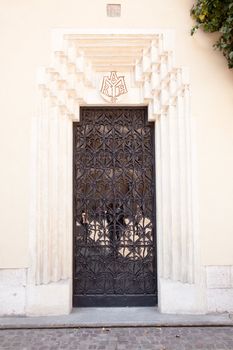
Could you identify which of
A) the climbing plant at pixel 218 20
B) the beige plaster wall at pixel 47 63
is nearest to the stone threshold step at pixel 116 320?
the beige plaster wall at pixel 47 63

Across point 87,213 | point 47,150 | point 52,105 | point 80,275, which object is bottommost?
point 80,275

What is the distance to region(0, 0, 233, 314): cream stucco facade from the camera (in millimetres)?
4500

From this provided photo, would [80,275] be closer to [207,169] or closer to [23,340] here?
[23,340]

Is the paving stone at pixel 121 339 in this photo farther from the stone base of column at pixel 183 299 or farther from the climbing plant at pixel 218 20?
the climbing plant at pixel 218 20

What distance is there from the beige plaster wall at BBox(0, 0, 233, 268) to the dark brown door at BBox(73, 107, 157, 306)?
79cm

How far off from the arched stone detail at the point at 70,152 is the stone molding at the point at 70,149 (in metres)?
0.01

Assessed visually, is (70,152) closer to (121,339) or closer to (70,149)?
(70,149)

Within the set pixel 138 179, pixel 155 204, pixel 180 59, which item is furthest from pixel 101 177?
pixel 180 59

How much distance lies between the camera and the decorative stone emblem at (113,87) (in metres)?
4.93

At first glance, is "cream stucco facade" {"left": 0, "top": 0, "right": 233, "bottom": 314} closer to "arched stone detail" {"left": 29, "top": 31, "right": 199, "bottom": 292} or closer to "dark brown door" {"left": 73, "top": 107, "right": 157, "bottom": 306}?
"arched stone detail" {"left": 29, "top": 31, "right": 199, "bottom": 292}

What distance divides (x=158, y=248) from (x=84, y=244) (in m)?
1.07

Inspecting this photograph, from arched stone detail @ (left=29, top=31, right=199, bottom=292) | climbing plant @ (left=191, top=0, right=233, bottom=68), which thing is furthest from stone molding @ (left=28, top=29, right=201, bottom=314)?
climbing plant @ (left=191, top=0, right=233, bottom=68)

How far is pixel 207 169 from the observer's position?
4605mm

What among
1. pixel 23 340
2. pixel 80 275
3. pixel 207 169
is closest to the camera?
pixel 23 340
